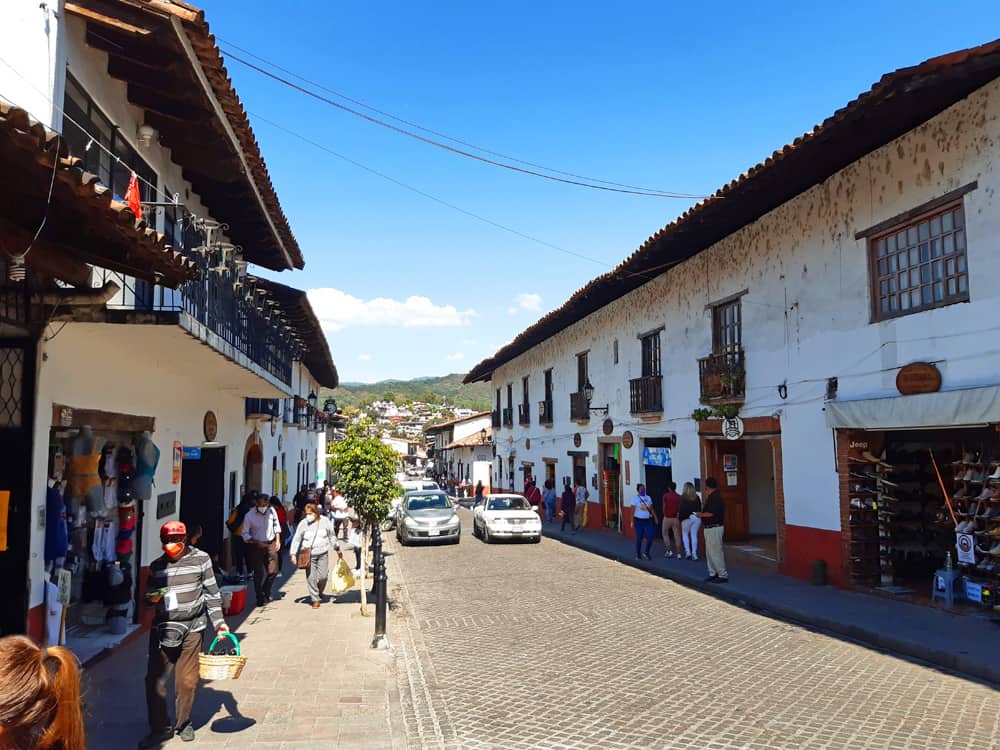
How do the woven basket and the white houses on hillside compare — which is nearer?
the woven basket

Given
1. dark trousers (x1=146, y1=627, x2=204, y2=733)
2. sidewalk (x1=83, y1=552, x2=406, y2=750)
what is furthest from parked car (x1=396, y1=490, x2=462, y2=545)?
dark trousers (x1=146, y1=627, x2=204, y2=733)

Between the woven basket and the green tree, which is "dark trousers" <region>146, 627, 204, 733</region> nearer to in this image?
the woven basket

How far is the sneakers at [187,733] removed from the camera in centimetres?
541

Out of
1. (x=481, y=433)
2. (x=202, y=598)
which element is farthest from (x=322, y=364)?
(x=481, y=433)

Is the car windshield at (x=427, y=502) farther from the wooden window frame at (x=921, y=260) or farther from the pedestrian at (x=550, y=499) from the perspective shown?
the wooden window frame at (x=921, y=260)

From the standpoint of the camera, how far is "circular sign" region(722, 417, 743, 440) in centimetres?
1422

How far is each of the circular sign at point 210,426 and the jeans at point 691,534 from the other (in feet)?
30.4

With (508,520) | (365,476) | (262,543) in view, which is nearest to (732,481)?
(508,520)

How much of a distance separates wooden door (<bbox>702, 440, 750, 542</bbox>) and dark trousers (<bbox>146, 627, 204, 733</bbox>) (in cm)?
1192

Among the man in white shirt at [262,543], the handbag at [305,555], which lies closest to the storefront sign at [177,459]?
the man in white shirt at [262,543]

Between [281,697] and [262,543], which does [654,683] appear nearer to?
[281,697]

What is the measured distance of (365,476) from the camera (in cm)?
1226

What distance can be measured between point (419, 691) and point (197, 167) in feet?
23.0

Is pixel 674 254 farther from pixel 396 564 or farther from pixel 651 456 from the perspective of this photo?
pixel 396 564
